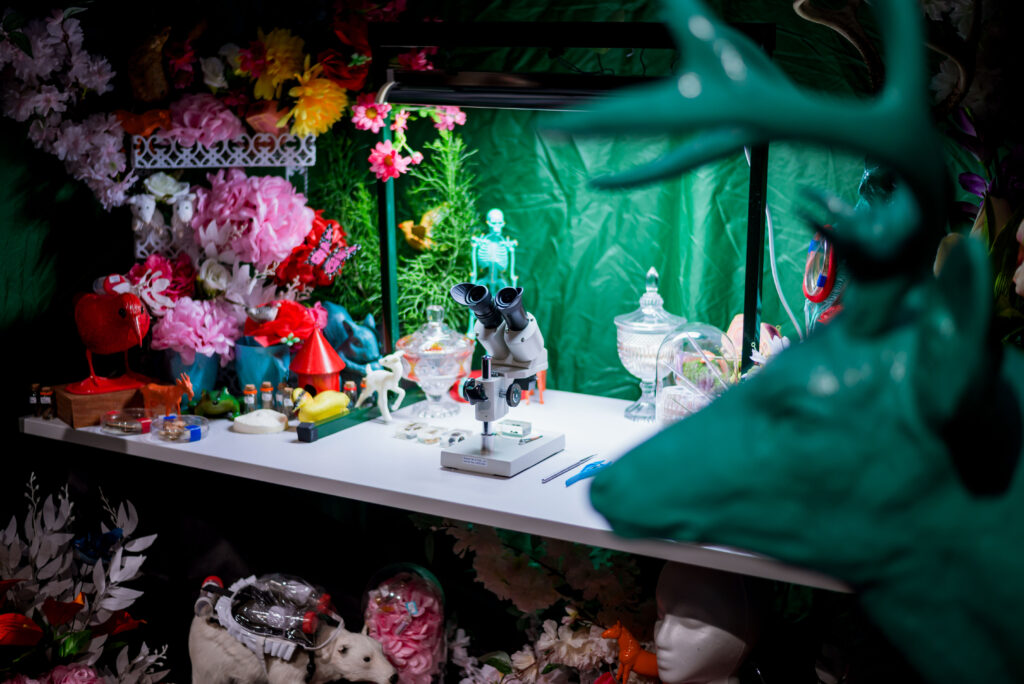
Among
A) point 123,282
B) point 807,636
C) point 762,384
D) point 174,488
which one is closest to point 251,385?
point 123,282

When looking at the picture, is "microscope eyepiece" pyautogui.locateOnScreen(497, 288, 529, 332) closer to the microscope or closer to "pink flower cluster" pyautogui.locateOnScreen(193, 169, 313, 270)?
the microscope

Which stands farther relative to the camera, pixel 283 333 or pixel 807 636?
pixel 283 333

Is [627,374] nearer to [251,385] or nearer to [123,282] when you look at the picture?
[251,385]

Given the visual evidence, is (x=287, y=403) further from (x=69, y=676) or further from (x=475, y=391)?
(x=69, y=676)

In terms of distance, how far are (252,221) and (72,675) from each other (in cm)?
106

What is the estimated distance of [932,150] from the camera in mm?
627

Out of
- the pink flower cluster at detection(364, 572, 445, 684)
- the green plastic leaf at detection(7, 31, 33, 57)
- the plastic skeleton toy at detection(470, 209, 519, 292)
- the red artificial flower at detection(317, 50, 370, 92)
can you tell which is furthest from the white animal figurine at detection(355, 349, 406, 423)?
the green plastic leaf at detection(7, 31, 33, 57)

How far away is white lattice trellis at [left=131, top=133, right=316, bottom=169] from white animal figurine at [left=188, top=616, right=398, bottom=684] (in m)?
1.09

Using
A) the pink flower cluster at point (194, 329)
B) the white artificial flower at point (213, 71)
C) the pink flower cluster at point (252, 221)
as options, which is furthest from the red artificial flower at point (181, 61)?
the pink flower cluster at point (194, 329)

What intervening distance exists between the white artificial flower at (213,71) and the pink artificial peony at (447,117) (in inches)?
20.9

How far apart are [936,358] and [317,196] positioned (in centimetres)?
226

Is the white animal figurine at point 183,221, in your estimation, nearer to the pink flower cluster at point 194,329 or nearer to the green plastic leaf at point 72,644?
the pink flower cluster at point 194,329

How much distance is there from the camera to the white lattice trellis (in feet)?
7.76

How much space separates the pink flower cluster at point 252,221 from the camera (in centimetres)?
226
